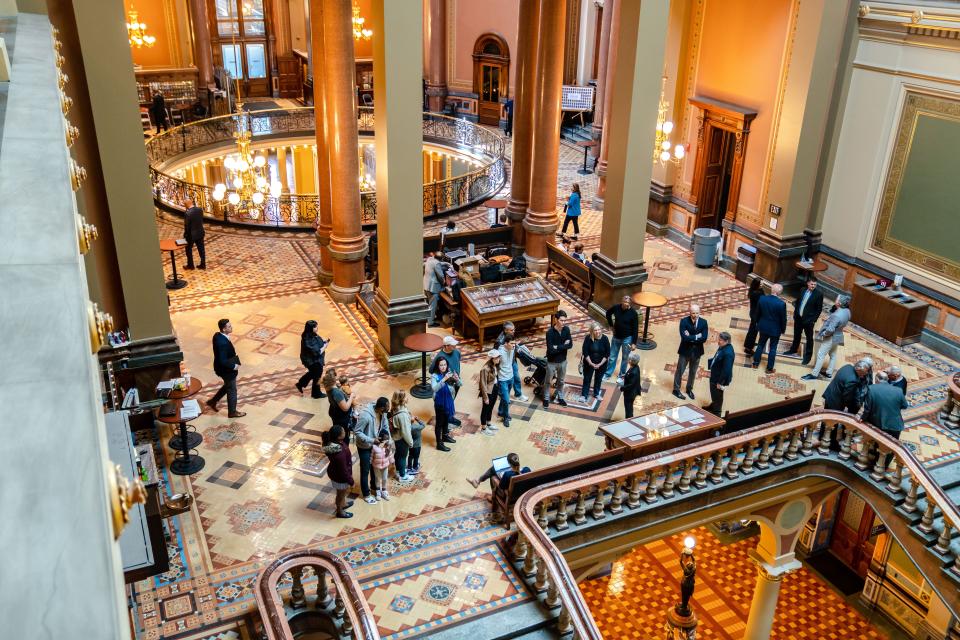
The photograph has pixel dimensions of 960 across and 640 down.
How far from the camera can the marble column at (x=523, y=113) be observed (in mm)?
14336

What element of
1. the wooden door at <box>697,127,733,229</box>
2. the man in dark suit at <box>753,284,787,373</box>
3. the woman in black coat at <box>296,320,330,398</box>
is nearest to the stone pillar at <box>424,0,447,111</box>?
the wooden door at <box>697,127,733,229</box>

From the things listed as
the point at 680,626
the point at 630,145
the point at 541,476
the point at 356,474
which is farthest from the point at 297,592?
the point at 630,145

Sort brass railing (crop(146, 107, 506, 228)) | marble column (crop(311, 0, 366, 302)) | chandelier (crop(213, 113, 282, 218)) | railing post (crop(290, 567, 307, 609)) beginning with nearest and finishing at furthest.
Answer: railing post (crop(290, 567, 307, 609)), marble column (crop(311, 0, 366, 302)), chandelier (crop(213, 113, 282, 218)), brass railing (crop(146, 107, 506, 228))

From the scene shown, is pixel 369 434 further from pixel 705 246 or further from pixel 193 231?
pixel 705 246

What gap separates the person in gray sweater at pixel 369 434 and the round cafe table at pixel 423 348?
1814 mm

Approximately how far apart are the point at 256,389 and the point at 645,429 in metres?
4.76

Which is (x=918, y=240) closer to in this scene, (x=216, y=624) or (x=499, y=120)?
(x=216, y=624)

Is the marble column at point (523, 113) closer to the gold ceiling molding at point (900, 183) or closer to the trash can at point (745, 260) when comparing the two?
the trash can at point (745, 260)

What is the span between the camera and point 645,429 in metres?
9.23

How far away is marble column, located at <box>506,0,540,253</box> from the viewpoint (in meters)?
14.3

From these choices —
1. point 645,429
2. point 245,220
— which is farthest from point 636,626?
point 245,220

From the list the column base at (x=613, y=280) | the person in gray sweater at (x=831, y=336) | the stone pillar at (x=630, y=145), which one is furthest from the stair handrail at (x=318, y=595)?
the person in gray sweater at (x=831, y=336)

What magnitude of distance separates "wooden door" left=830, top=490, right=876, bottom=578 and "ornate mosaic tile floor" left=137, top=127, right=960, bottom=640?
64.2 inches

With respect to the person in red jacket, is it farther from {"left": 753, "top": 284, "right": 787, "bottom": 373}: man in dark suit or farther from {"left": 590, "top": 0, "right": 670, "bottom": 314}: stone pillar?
{"left": 753, "top": 284, "right": 787, "bottom": 373}: man in dark suit
